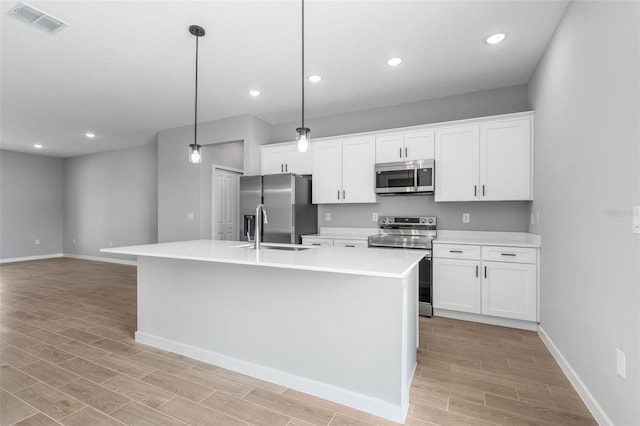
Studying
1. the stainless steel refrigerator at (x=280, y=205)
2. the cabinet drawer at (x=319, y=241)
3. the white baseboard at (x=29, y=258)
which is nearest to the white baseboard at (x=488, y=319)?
the cabinet drawer at (x=319, y=241)

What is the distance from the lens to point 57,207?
8406 millimetres

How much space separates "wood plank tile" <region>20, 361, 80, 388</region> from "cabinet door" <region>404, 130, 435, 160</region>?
153 inches

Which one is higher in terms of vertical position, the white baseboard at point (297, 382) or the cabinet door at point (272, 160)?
the cabinet door at point (272, 160)

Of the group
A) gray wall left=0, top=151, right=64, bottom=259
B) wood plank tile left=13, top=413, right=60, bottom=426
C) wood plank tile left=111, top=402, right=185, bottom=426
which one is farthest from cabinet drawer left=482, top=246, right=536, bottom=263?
gray wall left=0, top=151, right=64, bottom=259

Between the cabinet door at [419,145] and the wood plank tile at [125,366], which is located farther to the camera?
the cabinet door at [419,145]

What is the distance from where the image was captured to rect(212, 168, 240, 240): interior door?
5492 millimetres

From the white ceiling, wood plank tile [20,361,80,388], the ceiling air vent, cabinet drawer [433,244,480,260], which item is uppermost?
the white ceiling

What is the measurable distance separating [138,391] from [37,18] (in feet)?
9.59

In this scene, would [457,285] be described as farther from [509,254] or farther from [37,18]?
[37,18]

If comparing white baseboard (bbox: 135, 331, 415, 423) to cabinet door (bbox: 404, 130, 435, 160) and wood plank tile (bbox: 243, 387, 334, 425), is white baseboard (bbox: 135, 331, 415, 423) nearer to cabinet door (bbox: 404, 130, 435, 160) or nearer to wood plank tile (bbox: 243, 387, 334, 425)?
wood plank tile (bbox: 243, 387, 334, 425)

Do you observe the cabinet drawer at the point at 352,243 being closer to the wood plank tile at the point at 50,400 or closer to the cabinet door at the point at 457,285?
the cabinet door at the point at 457,285

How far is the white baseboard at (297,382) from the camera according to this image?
1.80m

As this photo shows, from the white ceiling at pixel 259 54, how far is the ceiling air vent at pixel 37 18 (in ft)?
0.21

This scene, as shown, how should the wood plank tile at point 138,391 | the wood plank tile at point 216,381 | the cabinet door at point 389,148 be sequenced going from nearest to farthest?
the wood plank tile at point 138,391
the wood plank tile at point 216,381
the cabinet door at point 389,148
